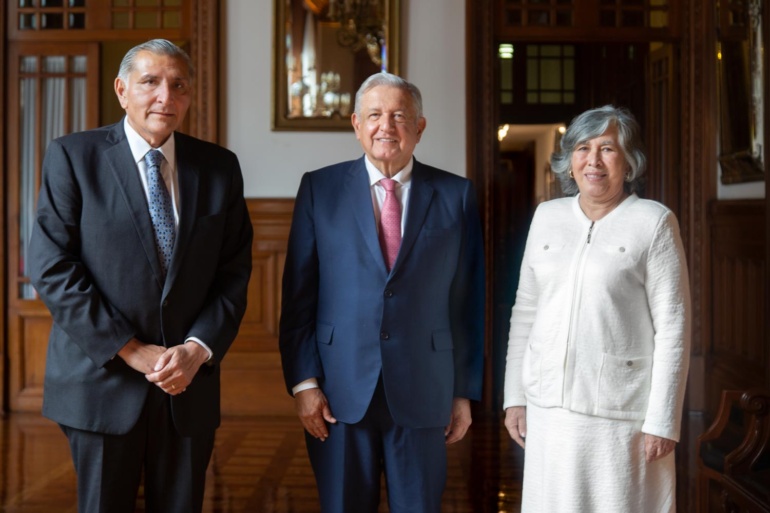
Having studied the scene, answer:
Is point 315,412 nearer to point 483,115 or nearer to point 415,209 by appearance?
point 415,209

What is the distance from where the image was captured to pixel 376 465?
7.43ft

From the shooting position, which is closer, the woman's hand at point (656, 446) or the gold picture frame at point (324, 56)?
the woman's hand at point (656, 446)

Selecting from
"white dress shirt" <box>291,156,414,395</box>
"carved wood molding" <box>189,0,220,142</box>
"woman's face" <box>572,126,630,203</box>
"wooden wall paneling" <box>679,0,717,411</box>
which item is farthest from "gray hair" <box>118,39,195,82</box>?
"wooden wall paneling" <box>679,0,717,411</box>

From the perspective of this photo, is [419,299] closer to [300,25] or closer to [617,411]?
[617,411]

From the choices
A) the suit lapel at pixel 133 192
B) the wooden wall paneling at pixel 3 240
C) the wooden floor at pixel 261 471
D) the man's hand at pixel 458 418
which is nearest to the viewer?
the suit lapel at pixel 133 192

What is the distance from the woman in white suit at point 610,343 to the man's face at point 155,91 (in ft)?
3.25

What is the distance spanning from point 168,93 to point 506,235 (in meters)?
9.04

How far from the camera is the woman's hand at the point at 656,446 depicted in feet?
6.51

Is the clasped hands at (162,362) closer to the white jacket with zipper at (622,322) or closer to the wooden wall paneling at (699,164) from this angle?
the white jacket with zipper at (622,322)

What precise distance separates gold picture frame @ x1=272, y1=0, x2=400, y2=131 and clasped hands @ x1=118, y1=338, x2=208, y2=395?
3517mm

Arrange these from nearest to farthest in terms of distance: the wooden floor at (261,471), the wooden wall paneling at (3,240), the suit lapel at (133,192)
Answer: the suit lapel at (133,192), the wooden floor at (261,471), the wooden wall paneling at (3,240)

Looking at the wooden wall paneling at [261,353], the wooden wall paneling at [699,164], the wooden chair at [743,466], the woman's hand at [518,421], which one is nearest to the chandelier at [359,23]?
the wooden wall paneling at [261,353]

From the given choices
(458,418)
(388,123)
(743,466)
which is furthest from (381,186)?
(743,466)

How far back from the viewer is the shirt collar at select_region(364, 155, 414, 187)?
2.30 metres
